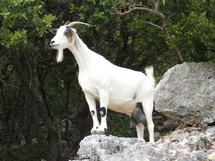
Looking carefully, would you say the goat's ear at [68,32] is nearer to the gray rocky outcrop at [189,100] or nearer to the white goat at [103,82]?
the white goat at [103,82]

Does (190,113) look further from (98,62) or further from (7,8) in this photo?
(7,8)

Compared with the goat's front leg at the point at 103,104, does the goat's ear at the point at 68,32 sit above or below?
above

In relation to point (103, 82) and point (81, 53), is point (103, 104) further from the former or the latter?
point (81, 53)

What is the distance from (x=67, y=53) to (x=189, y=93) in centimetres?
432

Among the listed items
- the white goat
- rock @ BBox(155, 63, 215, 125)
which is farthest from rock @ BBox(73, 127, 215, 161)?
rock @ BBox(155, 63, 215, 125)

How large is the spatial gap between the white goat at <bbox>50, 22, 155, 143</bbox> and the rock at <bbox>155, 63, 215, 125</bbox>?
850mm

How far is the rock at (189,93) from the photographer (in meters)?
10.9

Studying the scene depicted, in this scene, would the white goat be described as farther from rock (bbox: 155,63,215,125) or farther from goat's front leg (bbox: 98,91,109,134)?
rock (bbox: 155,63,215,125)

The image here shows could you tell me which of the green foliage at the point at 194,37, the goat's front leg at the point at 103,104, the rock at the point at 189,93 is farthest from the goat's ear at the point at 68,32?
the green foliage at the point at 194,37

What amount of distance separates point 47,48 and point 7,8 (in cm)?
275

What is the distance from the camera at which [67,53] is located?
48.0 feet

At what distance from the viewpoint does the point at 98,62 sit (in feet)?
32.1

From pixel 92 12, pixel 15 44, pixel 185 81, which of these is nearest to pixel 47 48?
pixel 92 12

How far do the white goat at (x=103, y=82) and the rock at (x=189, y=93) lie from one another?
85cm
